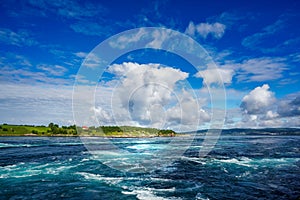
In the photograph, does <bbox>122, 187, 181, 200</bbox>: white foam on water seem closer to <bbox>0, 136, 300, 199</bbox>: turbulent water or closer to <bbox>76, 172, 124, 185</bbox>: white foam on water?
<bbox>0, 136, 300, 199</bbox>: turbulent water

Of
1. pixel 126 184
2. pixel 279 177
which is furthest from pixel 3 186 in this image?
pixel 279 177

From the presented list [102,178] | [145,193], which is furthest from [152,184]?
[102,178]

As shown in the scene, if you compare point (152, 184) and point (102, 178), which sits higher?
point (102, 178)

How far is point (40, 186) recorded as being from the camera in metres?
24.1

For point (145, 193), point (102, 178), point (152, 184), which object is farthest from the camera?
point (102, 178)

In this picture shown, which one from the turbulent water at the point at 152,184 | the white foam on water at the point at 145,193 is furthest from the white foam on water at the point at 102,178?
the white foam on water at the point at 145,193

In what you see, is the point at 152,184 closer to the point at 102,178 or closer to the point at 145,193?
the point at 145,193

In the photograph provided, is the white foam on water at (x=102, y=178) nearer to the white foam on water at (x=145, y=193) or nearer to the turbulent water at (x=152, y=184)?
the turbulent water at (x=152, y=184)

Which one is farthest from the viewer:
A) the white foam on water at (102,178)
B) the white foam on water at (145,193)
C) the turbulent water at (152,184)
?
the white foam on water at (102,178)

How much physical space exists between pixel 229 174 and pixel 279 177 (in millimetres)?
5632

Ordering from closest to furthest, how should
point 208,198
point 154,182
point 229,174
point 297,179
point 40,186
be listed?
point 208,198, point 40,186, point 154,182, point 297,179, point 229,174

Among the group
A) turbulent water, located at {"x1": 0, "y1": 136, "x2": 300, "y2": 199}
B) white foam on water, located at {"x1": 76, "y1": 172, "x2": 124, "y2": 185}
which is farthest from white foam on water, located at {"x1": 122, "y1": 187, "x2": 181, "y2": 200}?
white foam on water, located at {"x1": 76, "y1": 172, "x2": 124, "y2": 185}

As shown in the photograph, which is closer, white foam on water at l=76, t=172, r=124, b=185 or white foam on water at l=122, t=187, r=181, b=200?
white foam on water at l=122, t=187, r=181, b=200

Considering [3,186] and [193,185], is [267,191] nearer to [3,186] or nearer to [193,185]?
[193,185]
